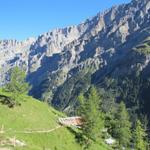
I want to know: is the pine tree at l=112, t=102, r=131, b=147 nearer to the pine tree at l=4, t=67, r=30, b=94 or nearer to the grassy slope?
the grassy slope

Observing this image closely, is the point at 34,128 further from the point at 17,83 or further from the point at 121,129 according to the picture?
the point at 121,129

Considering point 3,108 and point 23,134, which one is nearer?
point 23,134

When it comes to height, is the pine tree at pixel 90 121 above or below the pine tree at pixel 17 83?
below

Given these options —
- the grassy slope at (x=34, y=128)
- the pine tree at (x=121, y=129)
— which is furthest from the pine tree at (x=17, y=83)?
the pine tree at (x=121, y=129)

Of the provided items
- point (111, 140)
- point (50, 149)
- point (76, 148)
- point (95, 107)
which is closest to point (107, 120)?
point (111, 140)

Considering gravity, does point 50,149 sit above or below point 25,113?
below

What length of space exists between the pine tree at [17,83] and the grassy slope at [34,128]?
2.76m

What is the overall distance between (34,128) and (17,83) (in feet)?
43.0

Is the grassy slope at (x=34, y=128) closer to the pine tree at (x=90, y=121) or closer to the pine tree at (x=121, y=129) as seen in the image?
the pine tree at (x=90, y=121)

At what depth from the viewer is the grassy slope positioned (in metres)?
92.2

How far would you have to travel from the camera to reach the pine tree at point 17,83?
4075 inches

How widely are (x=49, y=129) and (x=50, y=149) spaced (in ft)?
33.5

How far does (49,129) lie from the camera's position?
103250 millimetres

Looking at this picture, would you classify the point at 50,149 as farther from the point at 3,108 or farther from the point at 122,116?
the point at 122,116
